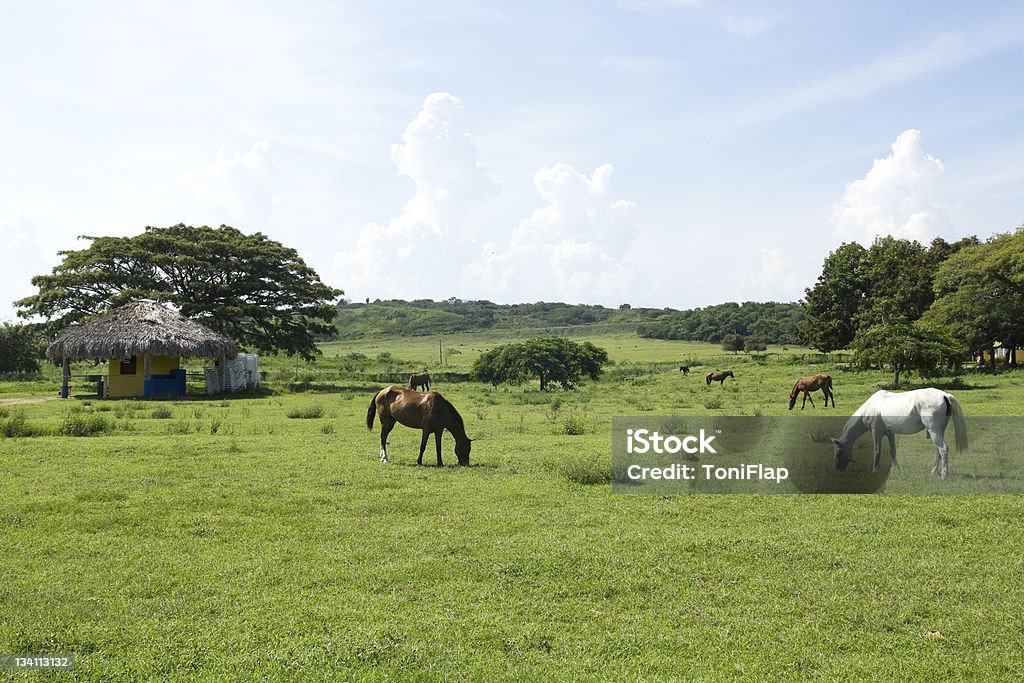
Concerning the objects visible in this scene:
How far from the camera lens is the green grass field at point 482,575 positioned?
213 inches

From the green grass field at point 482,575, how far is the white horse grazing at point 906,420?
95cm

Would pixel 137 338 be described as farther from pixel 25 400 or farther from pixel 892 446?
pixel 892 446

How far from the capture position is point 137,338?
31.2 meters

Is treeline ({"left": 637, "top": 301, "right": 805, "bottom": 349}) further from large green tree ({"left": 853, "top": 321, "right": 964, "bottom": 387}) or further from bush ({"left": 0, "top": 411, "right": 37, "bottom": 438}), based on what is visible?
bush ({"left": 0, "top": 411, "right": 37, "bottom": 438})

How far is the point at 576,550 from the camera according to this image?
782cm

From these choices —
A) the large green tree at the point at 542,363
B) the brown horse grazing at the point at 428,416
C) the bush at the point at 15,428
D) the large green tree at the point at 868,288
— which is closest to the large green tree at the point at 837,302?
the large green tree at the point at 868,288

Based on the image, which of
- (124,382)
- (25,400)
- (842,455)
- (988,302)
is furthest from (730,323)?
(842,455)

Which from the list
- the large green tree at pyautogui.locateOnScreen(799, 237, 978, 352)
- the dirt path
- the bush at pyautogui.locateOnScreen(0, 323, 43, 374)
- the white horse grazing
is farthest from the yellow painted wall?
the large green tree at pyautogui.locateOnScreen(799, 237, 978, 352)

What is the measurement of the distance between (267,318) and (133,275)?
6819mm

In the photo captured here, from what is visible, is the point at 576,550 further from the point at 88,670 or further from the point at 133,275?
the point at 133,275

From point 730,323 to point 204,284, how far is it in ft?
299

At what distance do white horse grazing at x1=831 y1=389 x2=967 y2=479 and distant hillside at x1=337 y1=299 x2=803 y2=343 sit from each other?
9153 cm

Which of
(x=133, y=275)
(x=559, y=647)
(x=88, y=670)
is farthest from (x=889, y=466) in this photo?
(x=133, y=275)

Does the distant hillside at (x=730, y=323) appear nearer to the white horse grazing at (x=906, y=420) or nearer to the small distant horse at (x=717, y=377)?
the small distant horse at (x=717, y=377)
